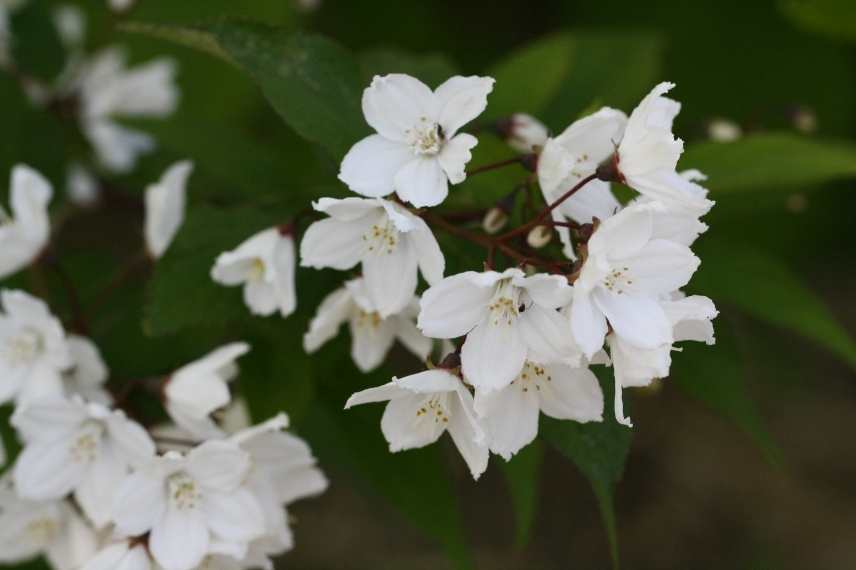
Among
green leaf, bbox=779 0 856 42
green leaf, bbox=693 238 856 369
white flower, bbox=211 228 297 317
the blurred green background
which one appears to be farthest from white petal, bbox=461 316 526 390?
green leaf, bbox=779 0 856 42

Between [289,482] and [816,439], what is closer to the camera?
[289,482]

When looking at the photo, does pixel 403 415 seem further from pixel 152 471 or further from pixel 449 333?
pixel 152 471

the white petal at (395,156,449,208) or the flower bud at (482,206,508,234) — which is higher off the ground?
the white petal at (395,156,449,208)

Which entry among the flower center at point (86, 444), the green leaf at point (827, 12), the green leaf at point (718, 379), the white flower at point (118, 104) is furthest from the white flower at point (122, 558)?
the green leaf at point (827, 12)

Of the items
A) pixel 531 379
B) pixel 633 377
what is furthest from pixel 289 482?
pixel 633 377

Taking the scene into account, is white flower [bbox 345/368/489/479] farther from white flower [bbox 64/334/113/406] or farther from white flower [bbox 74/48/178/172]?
white flower [bbox 74/48/178/172]

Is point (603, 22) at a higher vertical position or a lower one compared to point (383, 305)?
lower
